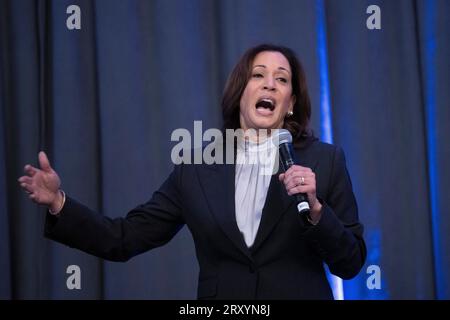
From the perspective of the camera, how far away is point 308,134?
1805 millimetres

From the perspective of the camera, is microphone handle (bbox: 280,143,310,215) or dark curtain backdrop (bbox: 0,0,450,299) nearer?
microphone handle (bbox: 280,143,310,215)

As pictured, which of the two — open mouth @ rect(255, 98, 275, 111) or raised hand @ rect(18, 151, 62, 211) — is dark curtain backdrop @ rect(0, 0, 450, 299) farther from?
raised hand @ rect(18, 151, 62, 211)

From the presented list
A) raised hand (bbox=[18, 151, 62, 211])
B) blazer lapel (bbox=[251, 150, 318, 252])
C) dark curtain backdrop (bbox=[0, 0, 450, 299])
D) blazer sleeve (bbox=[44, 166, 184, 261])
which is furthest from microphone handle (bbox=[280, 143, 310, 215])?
dark curtain backdrop (bbox=[0, 0, 450, 299])

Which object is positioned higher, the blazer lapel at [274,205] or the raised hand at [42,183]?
the raised hand at [42,183]

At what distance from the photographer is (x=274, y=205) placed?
157 cm

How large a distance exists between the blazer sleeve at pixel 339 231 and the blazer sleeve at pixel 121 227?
18.5 inches

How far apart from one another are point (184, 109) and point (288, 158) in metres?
1.21

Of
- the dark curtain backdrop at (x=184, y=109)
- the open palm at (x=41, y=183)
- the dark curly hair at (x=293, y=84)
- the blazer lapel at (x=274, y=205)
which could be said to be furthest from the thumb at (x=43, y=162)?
the dark curtain backdrop at (x=184, y=109)

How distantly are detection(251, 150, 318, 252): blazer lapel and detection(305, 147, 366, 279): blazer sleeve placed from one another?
79 mm

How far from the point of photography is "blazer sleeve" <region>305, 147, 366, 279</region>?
139cm

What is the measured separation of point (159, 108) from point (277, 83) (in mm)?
894

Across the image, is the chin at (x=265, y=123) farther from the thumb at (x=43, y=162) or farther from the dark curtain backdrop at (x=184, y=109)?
the dark curtain backdrop at (x=184, y=109)

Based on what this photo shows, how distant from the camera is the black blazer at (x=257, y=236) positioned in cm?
149

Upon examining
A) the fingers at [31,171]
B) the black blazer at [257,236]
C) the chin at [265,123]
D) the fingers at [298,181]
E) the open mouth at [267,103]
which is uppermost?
the open mouth at [267,103]
